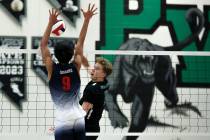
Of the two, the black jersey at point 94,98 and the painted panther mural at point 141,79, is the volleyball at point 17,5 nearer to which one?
the painted panther mural at point 141,79

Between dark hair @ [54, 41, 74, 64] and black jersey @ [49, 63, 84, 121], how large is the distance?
0.07 m

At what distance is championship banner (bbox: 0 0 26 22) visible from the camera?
Answer: 9680 millimetres

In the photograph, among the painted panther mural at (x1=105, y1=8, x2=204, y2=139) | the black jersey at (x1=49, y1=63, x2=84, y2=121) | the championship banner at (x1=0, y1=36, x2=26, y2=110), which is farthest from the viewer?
the painted panther mural at (x1=105, y1=8, x2=204, y2=139)

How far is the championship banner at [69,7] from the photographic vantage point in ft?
32.3

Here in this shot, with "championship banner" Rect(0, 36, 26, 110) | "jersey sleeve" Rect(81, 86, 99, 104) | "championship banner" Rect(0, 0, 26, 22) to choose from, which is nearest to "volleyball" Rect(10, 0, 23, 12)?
"championship banner" Rect(0, 0, 26, 22)

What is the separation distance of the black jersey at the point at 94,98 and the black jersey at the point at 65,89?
92 cm

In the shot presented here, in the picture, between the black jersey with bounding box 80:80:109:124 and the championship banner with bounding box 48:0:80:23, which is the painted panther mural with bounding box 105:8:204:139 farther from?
the black jersey with bounding box 80:80:109:124

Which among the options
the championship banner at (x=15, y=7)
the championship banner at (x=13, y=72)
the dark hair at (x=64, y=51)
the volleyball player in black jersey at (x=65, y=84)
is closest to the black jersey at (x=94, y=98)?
the volleyball player in black jersey at (x=65, y=84)

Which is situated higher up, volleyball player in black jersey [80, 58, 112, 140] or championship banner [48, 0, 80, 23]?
championship banner [48, 0, 80, 23]

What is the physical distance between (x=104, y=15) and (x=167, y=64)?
4.79ft

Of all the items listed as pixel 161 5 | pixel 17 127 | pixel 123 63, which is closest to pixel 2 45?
pixel 17 127

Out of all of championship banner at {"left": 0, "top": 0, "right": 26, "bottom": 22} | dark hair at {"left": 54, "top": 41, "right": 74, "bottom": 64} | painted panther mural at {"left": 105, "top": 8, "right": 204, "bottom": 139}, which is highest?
championship banner at {"left": 0, "top": 0, "right": 26, "bottom": 22}

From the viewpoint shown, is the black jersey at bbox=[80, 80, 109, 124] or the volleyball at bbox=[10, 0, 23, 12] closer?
the black jersey at bbox=[80, 80, 109, 124]

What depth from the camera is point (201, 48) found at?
10438 millimetres
